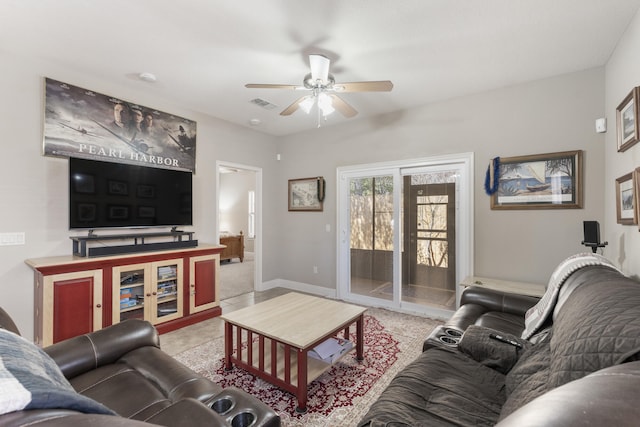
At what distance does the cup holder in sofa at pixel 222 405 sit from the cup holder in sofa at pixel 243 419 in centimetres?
6

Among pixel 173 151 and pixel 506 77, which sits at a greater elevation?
pixel 506 77

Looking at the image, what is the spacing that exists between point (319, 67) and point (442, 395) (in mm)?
2348

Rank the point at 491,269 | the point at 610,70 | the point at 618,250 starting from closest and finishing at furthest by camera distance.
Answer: the point at 618,250, the point at 610,70, the point at 491,269

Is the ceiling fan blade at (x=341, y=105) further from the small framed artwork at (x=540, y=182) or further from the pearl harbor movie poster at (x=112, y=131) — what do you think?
the pearl harbor movie poster at (x=112, y=131)

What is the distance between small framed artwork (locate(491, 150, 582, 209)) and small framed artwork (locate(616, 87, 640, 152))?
0.63m

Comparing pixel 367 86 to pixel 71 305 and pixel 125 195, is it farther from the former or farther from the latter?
pixel 71 305

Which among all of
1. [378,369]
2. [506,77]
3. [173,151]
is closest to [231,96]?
[173,151]

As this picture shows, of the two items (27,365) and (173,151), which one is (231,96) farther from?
(27,365)

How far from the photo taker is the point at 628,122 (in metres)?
2.04

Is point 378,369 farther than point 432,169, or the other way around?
point 432,169

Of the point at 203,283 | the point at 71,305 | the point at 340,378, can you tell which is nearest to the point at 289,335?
the point at 340,378

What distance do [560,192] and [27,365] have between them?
3.89m

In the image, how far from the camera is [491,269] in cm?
328

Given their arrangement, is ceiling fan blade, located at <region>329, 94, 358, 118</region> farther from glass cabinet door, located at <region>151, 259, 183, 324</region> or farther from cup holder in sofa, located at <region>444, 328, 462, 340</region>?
glass cabinet door, located at <region>151, 259, 183, 324</region>
